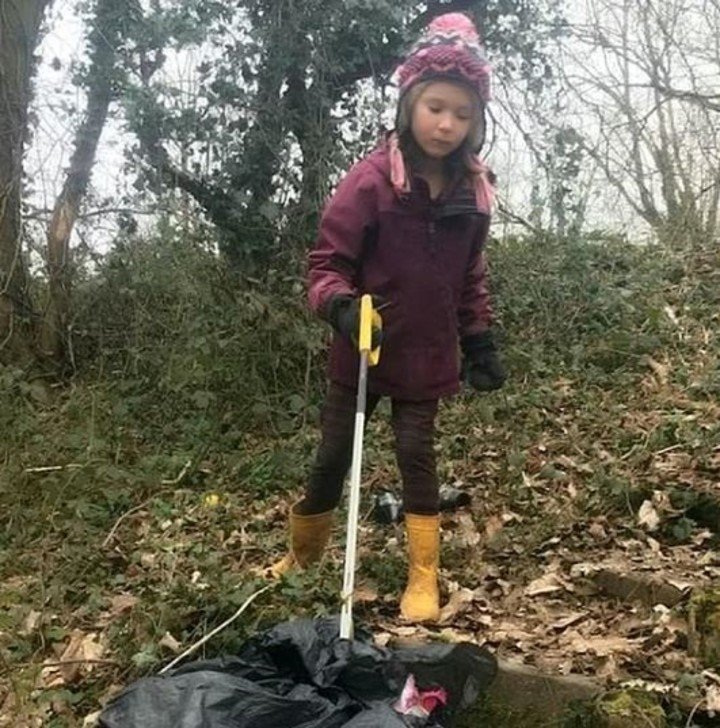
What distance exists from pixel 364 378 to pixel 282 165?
3.53 m

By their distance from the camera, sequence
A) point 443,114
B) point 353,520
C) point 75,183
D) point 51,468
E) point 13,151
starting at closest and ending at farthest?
point 353,520
point 443,114
point 51,468
point 13,151
point 75,183

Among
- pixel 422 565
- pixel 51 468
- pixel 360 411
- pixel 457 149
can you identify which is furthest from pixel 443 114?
pixel 51 468

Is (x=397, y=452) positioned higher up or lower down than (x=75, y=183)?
lower down

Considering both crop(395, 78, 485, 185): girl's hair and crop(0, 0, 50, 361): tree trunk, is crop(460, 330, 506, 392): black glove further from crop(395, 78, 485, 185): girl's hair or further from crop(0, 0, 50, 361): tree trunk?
crop(0, 0, 50, 361): tree trunk

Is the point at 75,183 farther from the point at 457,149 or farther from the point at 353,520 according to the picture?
the point at 353,520

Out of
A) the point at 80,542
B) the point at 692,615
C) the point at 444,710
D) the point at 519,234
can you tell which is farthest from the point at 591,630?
the point at 519,234

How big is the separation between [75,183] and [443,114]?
4248 mm

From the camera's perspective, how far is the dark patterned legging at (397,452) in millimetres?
3711

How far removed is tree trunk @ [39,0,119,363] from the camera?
677cm

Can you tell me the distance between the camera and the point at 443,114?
139 inches

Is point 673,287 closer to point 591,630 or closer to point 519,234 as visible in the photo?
point 519,234

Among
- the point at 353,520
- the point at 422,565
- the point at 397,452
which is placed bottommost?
the point at 422,565

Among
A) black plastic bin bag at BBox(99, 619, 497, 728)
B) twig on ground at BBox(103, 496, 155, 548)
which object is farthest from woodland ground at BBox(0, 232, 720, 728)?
black plastic bin bag at BBox(99, 619, 497, 728)

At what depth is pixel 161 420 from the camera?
6.48 m
